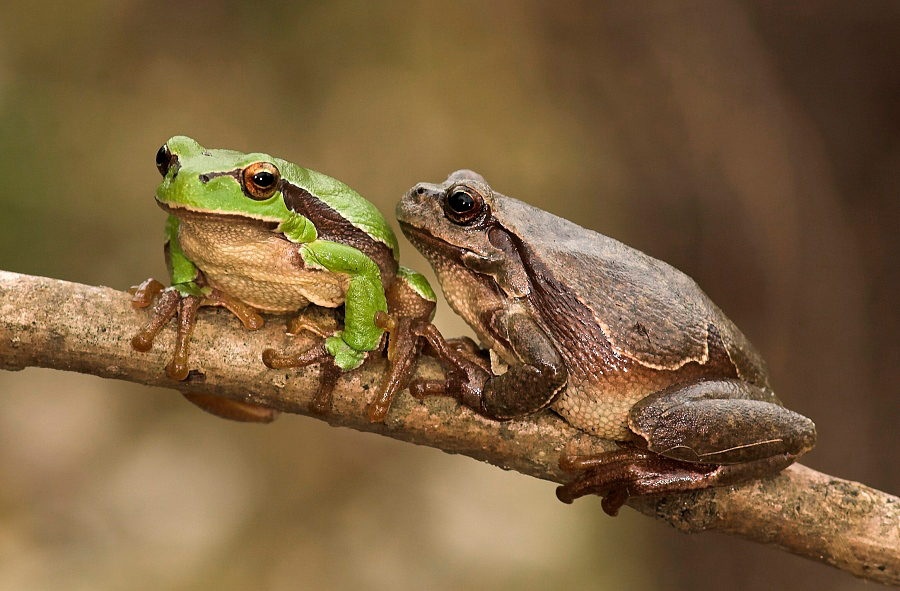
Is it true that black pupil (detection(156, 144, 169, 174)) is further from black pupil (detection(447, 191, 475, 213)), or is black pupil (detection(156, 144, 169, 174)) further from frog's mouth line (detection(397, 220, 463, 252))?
black pupil (detection(447, 191, 475, 213))

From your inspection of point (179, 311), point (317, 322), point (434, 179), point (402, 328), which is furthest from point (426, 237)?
point (434, 179)

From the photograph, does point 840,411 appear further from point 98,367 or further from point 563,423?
point 98,367

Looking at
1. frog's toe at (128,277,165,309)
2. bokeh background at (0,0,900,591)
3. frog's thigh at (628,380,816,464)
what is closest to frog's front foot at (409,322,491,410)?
frog's thigh at (628,380,816,464)

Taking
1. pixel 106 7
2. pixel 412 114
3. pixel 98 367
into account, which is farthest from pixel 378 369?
pixel 106 7

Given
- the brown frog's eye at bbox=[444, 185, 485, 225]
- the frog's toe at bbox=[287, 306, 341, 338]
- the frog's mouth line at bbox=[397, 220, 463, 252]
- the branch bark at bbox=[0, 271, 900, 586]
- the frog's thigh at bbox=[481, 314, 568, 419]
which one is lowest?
the branch bark at bbox=[0, 271, 900, 586]

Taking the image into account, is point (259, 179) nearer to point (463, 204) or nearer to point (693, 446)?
point (463, 204)
